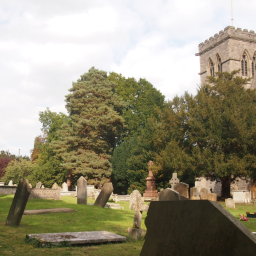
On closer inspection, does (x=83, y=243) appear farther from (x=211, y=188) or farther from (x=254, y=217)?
(x=211, y=188)

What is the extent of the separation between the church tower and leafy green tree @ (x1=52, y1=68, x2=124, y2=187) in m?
13.2

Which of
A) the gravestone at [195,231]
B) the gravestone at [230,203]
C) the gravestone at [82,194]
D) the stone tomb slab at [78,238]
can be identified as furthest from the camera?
the gravestone at [230,203]

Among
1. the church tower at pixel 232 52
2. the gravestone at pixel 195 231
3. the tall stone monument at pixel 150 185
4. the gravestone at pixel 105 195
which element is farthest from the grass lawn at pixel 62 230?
the church tower at pixel 232 52

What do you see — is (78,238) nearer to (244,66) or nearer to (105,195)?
(105,195)

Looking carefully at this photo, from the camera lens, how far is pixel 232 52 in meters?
42.1

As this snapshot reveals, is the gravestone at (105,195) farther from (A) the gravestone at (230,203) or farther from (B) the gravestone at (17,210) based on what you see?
(A) the gravestone at (230,203)

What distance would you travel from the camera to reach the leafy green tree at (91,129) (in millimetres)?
36553

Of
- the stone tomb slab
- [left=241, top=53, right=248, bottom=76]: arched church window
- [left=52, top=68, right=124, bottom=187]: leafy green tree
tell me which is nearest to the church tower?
[left=241, top=53, right=248, bottom=76]: arched church window

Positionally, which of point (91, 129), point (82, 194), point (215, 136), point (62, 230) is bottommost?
point (62, 230)

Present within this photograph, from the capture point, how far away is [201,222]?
9.11 ft

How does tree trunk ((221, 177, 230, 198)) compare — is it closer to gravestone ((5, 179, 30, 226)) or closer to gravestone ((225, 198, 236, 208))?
gravestone ((225, 198, 236, 208))

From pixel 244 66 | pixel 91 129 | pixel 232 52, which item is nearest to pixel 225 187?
pixel 91 129

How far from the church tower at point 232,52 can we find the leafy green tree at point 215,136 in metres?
14.5

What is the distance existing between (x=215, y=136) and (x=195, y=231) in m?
23.2
